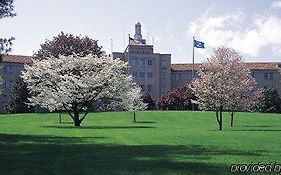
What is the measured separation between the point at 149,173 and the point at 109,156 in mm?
4236

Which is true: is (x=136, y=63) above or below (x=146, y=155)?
above

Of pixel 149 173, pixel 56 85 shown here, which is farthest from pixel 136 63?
pixel 149 173

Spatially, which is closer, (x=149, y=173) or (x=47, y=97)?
(x=149, y=173)

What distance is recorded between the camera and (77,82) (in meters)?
45.9

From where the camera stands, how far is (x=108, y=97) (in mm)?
47469

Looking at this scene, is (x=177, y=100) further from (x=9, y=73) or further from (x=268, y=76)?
(x=9, y=73)

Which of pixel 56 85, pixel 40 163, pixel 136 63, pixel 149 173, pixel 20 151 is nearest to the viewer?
pixel 149 173

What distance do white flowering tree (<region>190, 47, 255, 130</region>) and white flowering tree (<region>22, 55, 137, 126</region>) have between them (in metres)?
8.22

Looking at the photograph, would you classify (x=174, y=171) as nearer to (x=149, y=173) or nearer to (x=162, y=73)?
(x=149, y=173)

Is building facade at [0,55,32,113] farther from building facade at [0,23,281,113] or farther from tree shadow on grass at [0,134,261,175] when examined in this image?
tree shadow on grass at [0,134,261,175]

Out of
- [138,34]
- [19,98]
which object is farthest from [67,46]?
[138,34]

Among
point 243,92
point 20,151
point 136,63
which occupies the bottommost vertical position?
point 20,151

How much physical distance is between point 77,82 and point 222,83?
13.6 m

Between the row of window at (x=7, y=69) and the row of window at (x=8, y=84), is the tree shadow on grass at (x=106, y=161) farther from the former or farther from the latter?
the row of window at (x=7, y=69)
